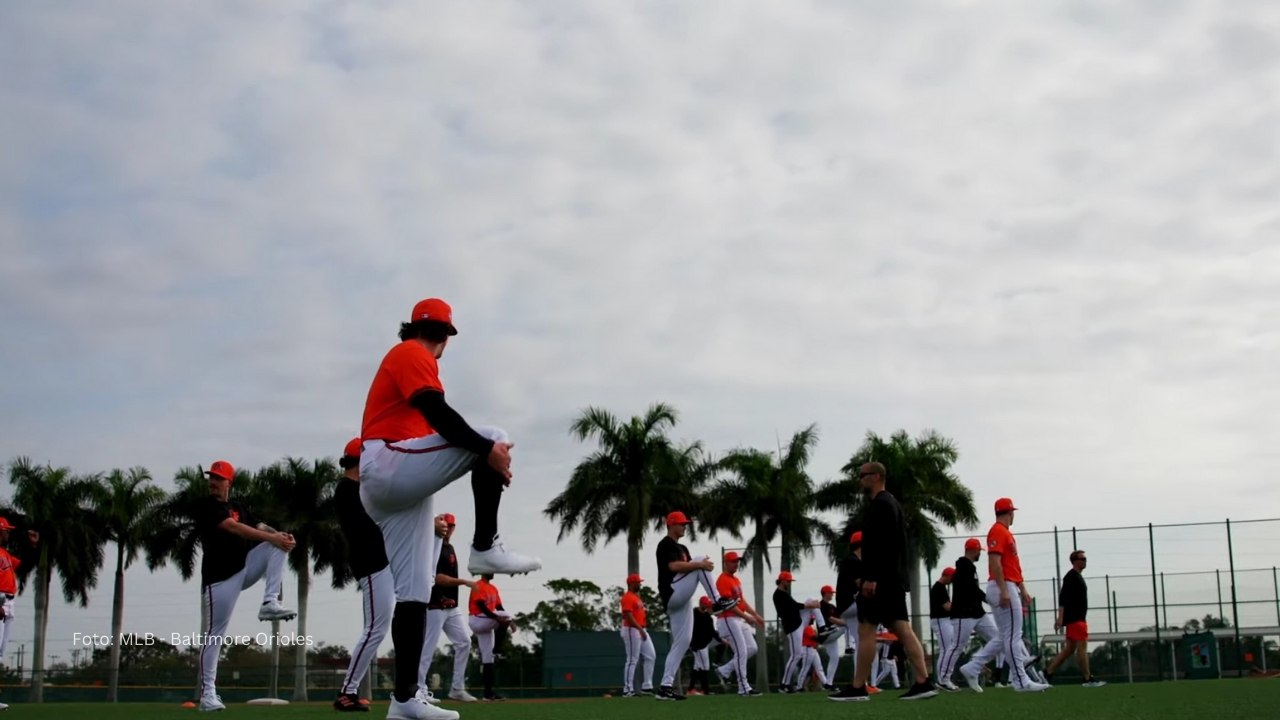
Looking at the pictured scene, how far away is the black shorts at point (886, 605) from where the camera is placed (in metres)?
10.8

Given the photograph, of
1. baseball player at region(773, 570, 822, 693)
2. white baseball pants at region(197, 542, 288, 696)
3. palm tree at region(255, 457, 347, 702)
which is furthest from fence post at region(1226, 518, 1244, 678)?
palm tree at region(255, 457, 347, 702)

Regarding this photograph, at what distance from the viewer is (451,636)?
52.9ft

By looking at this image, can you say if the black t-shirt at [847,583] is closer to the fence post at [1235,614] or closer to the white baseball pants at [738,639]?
the white baseball pants at [738,639]

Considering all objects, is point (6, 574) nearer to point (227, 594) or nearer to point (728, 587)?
point (227, 594)

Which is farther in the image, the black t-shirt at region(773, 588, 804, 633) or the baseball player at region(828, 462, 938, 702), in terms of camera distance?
the black t-shirt at region(773, 588, 804, 633)

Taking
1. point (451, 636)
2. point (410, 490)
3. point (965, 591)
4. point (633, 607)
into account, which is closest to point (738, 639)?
point (633, 607)

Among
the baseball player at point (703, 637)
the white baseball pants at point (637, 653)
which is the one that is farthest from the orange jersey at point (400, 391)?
the baseball player at point (703, 637)

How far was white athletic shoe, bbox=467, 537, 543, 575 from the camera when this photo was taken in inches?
228

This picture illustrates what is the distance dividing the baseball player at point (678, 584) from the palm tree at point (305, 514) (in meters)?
42.8

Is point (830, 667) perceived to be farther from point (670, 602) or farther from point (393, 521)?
point (393, 521)

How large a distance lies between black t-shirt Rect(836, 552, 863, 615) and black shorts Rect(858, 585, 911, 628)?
22.6 feet

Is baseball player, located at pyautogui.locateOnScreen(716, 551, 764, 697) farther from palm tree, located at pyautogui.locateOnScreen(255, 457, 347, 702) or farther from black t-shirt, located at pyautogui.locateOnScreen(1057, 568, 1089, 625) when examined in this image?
palm tree, located at pyautogui.locateOnScreen(255, 457, 347, 702)

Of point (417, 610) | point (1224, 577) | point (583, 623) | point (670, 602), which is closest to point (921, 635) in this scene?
point (1224, 577)

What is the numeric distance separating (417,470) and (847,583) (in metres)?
14.9
